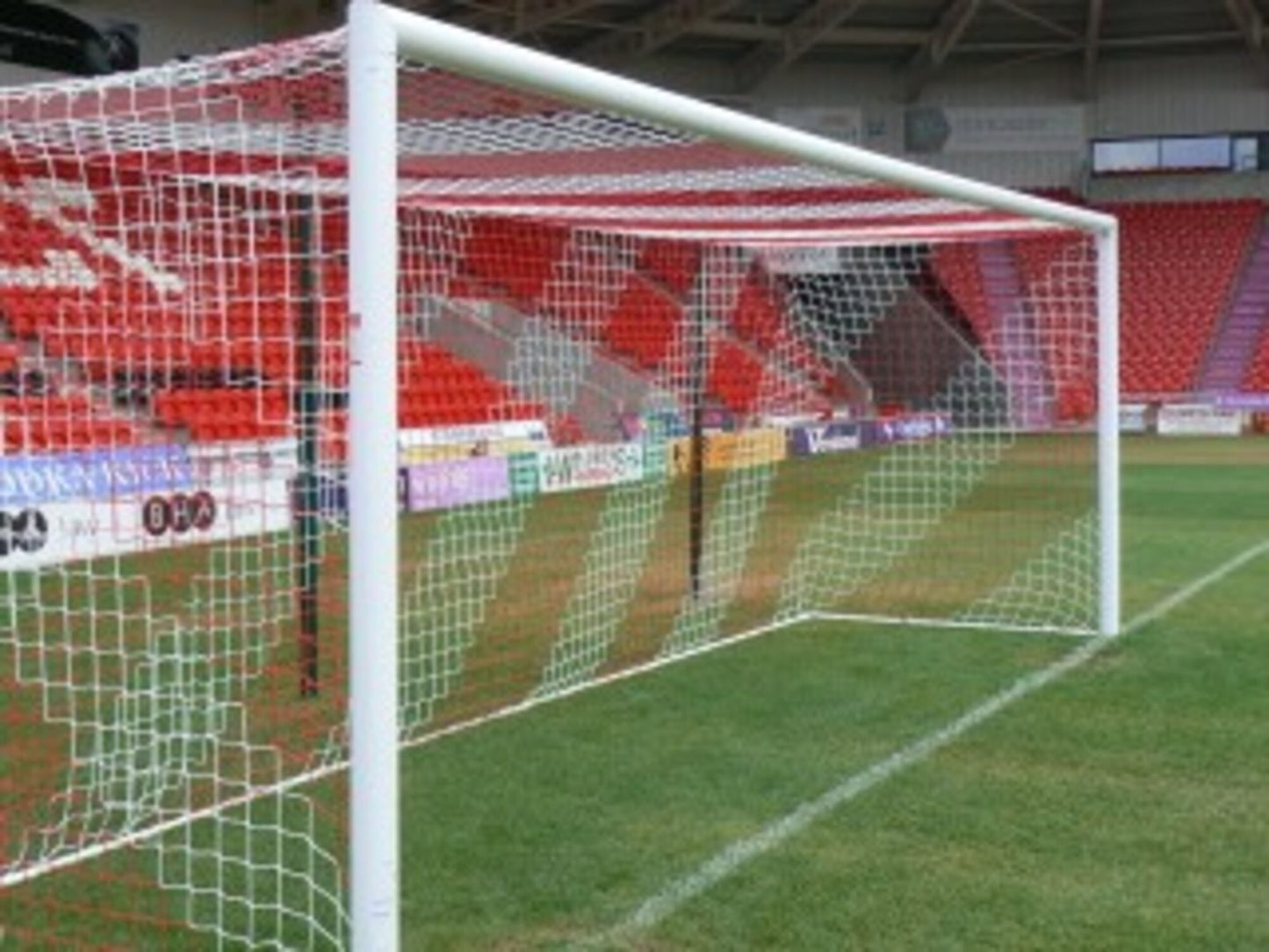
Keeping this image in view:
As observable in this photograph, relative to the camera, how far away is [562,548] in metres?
12.7

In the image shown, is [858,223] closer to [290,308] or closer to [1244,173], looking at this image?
[290,308]

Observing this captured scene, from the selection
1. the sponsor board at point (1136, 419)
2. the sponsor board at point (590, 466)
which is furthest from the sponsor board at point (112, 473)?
the sponsor board at point (1136, 419)

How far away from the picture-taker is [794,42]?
3334 centimetres

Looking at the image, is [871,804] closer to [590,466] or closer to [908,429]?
[590,466]

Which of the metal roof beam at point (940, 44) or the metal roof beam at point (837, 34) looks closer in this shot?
the metal roof beam at point (837, 34)

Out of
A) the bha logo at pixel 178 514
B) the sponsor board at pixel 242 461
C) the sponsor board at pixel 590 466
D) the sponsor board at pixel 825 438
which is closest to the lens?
the bha logo at pixel 178 514

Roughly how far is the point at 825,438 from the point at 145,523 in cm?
764

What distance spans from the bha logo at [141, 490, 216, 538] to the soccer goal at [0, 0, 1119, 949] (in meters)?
0.07

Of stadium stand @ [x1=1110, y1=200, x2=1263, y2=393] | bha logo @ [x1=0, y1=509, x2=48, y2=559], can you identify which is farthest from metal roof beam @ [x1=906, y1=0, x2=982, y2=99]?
bha logo @ [x1=0, y1=509, x2=48, y2=559]

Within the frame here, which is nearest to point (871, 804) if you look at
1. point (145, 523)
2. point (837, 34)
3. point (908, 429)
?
point (145, 523)

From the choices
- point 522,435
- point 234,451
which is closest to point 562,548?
point 522,435

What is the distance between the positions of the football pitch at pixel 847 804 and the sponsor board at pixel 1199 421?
894 inches

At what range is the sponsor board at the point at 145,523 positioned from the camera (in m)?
6.86

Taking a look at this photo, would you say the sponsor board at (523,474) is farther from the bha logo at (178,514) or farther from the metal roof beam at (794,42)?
the metal roof beam at (794,42)
